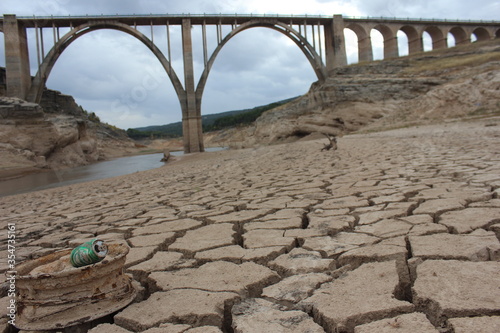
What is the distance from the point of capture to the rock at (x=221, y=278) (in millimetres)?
1448

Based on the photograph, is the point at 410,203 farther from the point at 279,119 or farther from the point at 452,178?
the point at 279,119

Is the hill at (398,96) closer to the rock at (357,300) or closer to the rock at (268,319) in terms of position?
the rock at (357,300)

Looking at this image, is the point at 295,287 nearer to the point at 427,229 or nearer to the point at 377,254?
the point at 377,254

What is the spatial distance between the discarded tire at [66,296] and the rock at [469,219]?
164 cm

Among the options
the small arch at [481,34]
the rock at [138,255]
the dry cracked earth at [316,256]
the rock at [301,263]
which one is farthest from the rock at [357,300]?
the small arch at [481,34]

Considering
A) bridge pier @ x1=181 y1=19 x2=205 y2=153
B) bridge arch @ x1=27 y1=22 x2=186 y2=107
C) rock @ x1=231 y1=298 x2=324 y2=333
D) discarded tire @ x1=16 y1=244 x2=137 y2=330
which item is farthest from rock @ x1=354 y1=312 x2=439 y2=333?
bridge arch @ x1=27 y1=22 x2=186 y2=107

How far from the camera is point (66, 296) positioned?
3.94 ft

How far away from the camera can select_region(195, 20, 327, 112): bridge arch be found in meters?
22.2

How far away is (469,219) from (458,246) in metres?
0.47

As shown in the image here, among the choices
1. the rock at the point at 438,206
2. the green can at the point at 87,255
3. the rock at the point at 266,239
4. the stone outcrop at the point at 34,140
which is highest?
the stone outcrop at the point at 34,140

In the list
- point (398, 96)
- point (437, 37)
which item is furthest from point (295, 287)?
point (437, 37)

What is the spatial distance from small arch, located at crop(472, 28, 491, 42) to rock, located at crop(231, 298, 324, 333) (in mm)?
40321

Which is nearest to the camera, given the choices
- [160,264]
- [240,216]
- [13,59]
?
[160,264]

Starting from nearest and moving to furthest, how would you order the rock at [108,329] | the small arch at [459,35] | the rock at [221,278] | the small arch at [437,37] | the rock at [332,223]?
1. the rock at [108,329]
2. the rock at [221,278]
3. the rock at [332,223]
4. the small arch at [437,37]
5. the small arch at [459,35]
